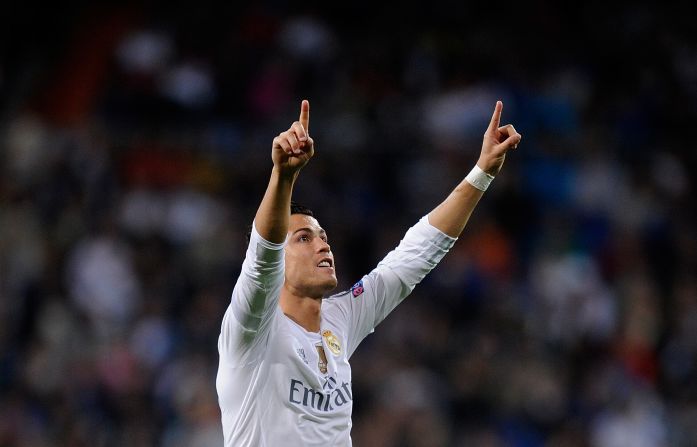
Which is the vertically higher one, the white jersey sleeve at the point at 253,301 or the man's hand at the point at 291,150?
the man's hand at the point at 291,150

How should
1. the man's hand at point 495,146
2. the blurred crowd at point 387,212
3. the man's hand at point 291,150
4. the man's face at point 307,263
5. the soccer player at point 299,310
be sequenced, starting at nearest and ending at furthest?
the man's hand at point 291,150 < the soccer player at point 299,310 < the man's face at point 307,263 < the man's hand at point 495,146 < the blurred crowd at point 387,212

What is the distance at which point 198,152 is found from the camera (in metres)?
12.2

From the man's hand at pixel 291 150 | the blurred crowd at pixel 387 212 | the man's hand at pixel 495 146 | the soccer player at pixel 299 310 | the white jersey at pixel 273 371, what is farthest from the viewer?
the blurred crowd at pixel 387 212

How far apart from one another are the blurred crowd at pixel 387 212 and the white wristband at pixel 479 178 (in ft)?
14.1

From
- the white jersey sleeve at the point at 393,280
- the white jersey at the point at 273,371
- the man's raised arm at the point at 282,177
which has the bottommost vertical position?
the white jersey at the point at 273,371

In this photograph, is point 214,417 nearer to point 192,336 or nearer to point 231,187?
point 192,336

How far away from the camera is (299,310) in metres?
5.57

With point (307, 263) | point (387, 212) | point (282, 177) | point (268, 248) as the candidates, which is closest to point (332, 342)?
point (307, 263)

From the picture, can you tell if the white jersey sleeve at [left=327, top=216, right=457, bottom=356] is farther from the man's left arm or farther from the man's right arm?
the man's right arm

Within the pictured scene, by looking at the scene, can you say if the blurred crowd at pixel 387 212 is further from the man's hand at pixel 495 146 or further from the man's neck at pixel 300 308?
the man's hand at pixel 495 146

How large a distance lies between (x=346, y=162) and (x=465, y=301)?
1795mm

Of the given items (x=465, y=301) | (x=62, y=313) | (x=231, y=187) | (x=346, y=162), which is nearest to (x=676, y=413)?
(x=465, y=301)

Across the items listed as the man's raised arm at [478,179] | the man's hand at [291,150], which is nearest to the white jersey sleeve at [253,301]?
the man's hand at [291,150]

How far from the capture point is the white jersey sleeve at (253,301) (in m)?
4.73
